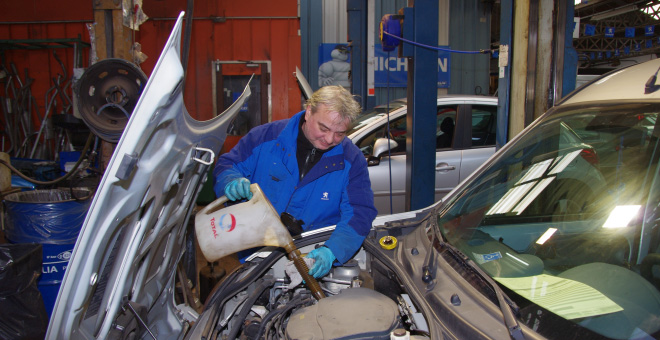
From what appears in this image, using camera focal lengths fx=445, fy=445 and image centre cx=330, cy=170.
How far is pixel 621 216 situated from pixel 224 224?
1.46 meters

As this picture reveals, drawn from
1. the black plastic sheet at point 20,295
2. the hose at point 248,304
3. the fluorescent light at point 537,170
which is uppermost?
the fluorescent light at point 537,170

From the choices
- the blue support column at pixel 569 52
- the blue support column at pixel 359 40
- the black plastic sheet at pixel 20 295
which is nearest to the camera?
the black plastic sheet at pixel 20 295

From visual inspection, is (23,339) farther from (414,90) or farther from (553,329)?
(414,90)

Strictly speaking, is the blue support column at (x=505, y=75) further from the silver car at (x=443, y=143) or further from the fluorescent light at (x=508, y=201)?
the fluorescent light at (x=508, y=201)

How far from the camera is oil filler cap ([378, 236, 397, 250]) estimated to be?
2.06 meters

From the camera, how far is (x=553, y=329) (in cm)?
117

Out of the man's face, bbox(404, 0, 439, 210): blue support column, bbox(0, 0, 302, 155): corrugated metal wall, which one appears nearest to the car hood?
the man's face

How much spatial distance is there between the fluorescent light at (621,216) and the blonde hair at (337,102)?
130 centimetres

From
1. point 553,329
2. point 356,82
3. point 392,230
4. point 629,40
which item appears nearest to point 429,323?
point 553,329

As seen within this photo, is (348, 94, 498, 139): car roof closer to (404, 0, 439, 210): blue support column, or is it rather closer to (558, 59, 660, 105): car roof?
(404, 0, 439, 210): blue support column

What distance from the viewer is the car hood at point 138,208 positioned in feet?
3.85

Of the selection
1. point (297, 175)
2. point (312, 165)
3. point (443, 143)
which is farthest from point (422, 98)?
point (297, 175)

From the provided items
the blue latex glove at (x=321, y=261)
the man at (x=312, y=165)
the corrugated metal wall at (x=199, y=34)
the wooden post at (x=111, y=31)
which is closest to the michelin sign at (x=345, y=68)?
the corrugated metal wall at (x=199, y=34)

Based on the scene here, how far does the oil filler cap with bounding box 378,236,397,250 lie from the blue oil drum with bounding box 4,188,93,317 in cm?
258
